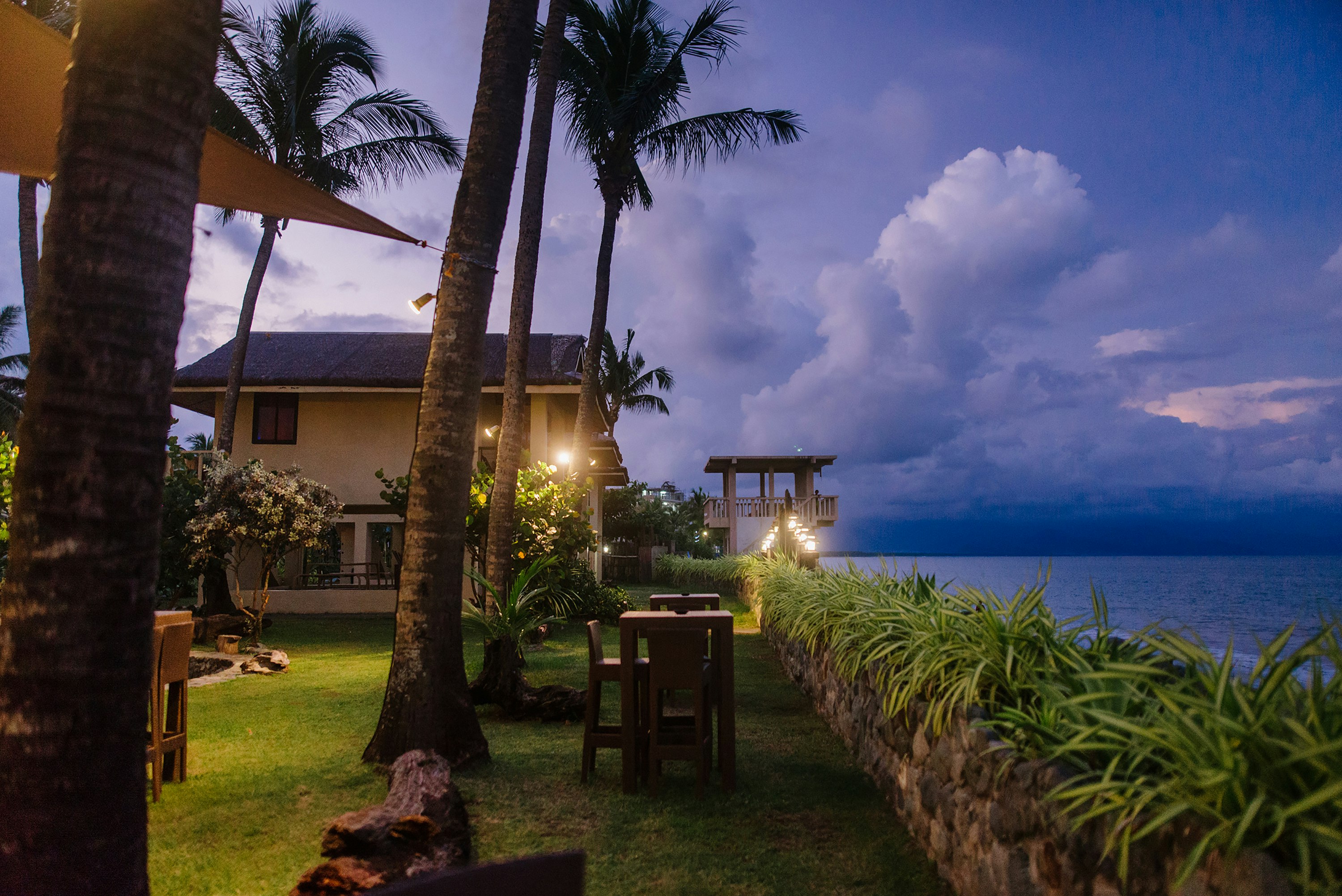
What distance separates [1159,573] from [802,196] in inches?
438

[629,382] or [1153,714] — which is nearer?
[1153,714]

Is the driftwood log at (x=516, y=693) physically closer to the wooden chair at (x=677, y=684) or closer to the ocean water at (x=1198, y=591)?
the wooden chair at (x=677, y=684)

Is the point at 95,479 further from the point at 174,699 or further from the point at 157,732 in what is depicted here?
the point at 174,699

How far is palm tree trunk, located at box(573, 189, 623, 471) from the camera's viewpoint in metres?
12.7

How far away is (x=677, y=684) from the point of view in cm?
407

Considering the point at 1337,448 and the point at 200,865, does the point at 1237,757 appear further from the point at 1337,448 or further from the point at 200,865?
the point at 1337,448

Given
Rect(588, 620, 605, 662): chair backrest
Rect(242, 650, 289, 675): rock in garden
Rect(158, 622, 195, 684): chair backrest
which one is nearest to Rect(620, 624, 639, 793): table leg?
Rect(588, 620, 605, 662): chair backrest

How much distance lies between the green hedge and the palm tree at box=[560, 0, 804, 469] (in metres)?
9.65

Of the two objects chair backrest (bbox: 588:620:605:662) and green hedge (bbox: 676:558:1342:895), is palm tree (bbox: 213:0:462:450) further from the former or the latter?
green hedge (bbox: 676:558:1342:895)

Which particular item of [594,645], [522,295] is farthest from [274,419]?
[594,645]

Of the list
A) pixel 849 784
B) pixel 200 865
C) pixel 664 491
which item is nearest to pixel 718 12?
pixel 849 784

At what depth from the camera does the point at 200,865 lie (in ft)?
10.4

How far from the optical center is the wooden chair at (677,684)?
4070 mm

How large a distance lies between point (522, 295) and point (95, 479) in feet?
25.8
